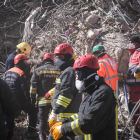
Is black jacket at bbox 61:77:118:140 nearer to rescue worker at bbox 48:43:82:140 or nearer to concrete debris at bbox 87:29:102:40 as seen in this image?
rescue worker at bbox 48:43:82:140

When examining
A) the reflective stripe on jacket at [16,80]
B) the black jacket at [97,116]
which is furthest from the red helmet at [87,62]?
the reflective stripe on jacket at [16,80]

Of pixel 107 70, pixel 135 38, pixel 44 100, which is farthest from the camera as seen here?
pixel 135 38

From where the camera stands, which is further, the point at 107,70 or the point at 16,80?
the point at 16,80

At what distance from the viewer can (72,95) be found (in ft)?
10.00

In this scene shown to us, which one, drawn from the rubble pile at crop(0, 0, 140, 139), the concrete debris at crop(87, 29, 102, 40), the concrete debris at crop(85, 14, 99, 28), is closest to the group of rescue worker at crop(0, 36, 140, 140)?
the rubble pile at crop(0, 0, 140, 139)

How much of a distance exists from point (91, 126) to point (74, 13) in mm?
5846

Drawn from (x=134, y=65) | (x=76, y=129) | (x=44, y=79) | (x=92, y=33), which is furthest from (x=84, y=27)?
(x=76, y=129)

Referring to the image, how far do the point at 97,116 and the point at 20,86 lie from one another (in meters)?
3.05

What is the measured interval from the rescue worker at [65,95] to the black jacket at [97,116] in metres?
0.78

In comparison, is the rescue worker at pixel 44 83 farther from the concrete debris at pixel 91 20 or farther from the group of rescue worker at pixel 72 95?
the concrete debris at pixel 91 20

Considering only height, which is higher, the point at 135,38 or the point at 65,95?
the point at 135,38

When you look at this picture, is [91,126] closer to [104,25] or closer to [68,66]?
[68,66]

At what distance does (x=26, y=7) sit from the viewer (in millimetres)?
8812

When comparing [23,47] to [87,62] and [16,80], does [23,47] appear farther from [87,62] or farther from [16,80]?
[87,62]
